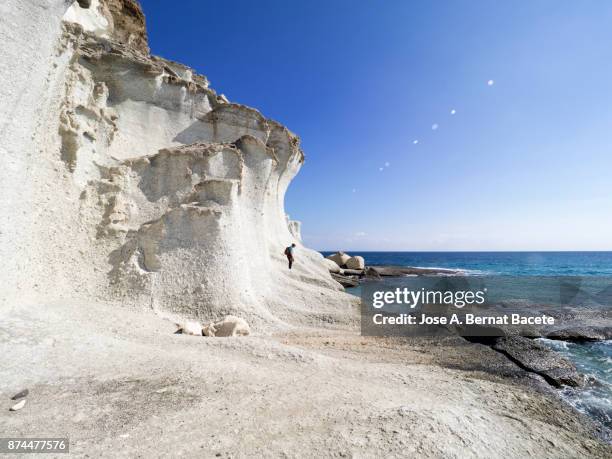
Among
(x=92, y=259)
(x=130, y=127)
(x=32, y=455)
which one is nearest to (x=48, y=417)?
(x=32, y=455)

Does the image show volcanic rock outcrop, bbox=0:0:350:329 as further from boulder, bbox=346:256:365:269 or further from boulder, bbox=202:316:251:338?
boulder, bbox=346:256:365:269

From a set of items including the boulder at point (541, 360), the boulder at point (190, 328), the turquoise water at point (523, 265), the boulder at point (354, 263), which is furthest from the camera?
the turquoise water at point (523, 265)

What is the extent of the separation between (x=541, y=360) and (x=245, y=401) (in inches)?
315

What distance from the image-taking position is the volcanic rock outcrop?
682cm

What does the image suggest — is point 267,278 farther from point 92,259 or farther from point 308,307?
point 92,259

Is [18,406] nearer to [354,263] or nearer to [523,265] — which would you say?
[354,263]

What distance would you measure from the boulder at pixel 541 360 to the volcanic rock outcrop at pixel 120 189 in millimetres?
5592

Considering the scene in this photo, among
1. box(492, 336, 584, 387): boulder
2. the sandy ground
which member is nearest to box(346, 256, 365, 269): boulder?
box(492, 336, 584, 387): boulder

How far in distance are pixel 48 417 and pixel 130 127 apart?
10.5 m

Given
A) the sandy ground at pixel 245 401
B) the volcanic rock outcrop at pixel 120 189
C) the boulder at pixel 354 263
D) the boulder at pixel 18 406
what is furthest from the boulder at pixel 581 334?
the boulder at pixel 354 263

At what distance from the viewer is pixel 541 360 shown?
784 centimetres

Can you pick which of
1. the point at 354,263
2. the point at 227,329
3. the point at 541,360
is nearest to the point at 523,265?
the point at 354,263

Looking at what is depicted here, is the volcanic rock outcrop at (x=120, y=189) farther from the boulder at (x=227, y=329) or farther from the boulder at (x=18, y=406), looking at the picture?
the boulder at (x=18, y=406)

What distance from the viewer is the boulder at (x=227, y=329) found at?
302 inches
